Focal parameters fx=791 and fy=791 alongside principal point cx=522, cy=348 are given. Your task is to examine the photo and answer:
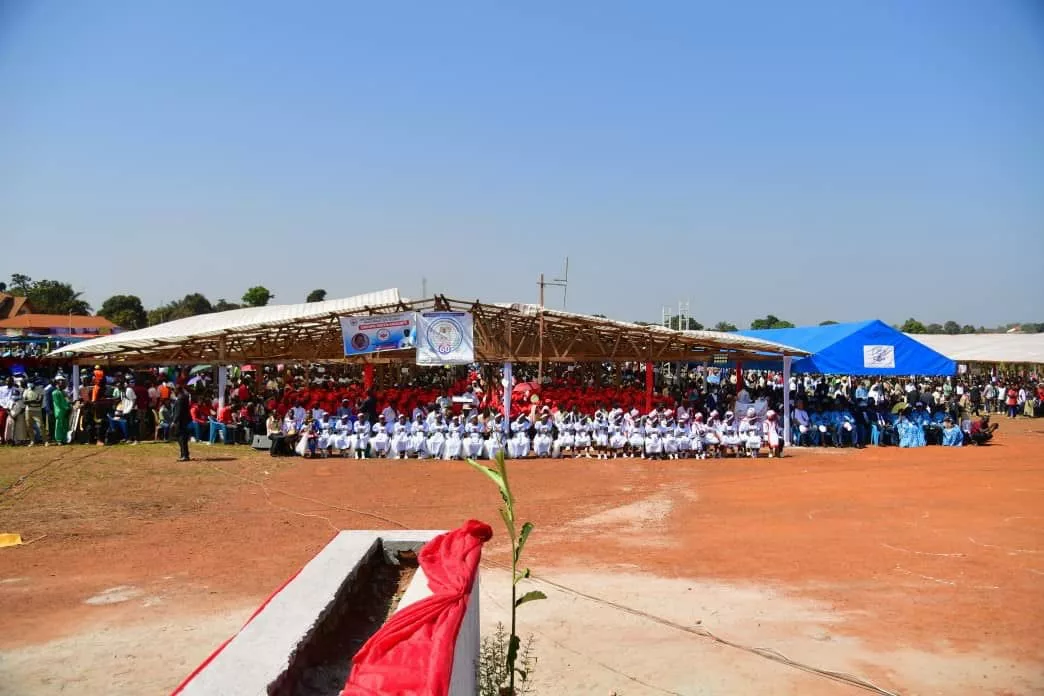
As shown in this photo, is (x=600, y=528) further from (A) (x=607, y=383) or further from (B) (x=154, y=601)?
(A) (x=607, y=383)

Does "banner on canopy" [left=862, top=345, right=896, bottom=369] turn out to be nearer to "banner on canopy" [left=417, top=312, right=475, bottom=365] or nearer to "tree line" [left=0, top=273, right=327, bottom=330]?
"banner on canopy" [left=417, top=312, right=475, bottom=365]

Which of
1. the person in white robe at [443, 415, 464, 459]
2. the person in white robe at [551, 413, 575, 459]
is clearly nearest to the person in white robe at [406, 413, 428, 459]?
the person in white robe at [443, 415, 464, 459]

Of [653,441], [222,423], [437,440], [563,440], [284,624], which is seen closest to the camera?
[284,624]

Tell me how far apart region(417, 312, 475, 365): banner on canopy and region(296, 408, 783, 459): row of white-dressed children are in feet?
4.60

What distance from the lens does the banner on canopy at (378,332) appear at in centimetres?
1847

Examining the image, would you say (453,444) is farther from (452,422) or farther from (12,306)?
(12,306)

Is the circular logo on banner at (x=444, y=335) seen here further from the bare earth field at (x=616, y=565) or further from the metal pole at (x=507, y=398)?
the bare earth field at (x=616, y=565)

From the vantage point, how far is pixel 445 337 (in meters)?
18.4

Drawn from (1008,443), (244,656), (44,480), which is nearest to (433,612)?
(244,656)

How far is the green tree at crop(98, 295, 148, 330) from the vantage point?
58.2 m

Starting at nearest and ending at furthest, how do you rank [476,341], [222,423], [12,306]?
[222,423] → [476,341] → [12,306]

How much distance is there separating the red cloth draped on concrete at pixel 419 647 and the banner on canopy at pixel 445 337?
14.2 metres

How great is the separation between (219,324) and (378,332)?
11.0 m

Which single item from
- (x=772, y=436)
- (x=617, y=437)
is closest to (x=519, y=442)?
(x=617, y=437)
